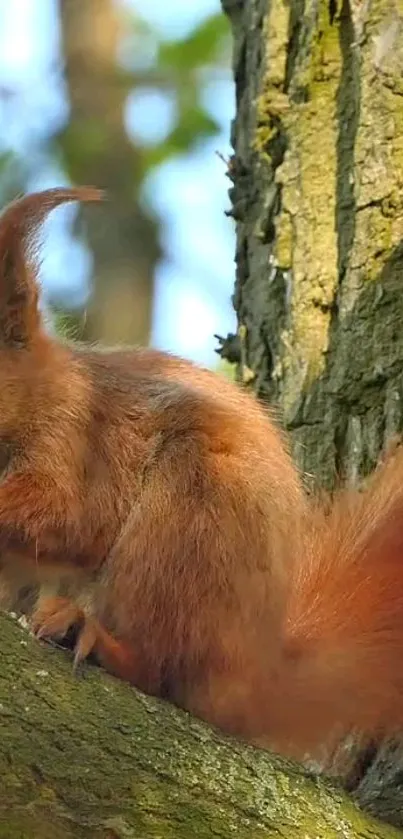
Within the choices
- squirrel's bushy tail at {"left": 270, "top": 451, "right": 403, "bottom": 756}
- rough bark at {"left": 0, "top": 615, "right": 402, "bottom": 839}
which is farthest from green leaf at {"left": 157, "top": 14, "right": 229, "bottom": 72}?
rough bark at {"left": 0, "top": 615, "right": 402, "bottom": 839}

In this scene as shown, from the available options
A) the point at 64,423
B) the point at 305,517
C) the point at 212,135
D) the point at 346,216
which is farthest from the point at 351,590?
the point at 212,135

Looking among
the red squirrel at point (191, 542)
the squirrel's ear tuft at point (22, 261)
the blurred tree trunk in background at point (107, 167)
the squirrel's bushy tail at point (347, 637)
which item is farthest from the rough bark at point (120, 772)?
the blurred tree trunk in background at point (107, 167)

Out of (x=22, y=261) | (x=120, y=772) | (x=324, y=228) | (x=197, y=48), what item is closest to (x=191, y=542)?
(x=120, y=772)

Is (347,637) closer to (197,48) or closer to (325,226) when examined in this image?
(325,226)

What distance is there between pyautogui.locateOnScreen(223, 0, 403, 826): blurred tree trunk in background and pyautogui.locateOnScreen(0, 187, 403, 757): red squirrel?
278mm

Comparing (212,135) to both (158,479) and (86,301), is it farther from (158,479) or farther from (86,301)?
(158,479)

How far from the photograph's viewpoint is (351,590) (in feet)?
7.53

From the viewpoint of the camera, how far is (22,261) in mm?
2416

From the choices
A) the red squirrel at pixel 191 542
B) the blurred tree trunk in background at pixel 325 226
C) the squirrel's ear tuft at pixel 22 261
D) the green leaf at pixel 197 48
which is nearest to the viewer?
the red squirrel at pixel 191 542

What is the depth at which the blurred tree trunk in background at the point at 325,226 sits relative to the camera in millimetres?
2768

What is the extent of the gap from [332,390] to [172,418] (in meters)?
0.49

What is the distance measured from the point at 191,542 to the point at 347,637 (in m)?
0.31

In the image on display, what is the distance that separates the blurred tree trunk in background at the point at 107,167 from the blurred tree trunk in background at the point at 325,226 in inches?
58.7

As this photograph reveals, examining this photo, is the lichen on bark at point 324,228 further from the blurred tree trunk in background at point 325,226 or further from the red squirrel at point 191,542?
the red squirrel at point 191,542
